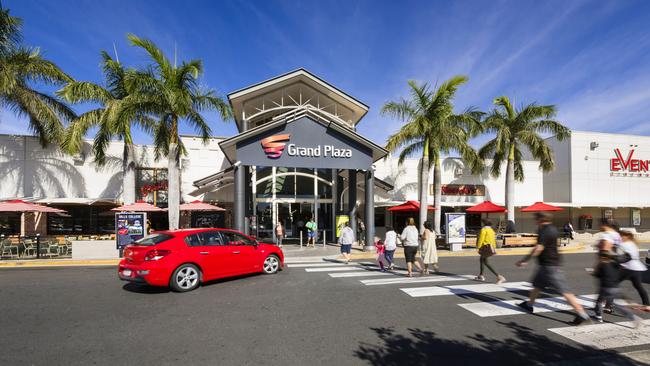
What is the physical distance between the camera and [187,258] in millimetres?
7488

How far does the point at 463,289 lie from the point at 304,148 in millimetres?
9739

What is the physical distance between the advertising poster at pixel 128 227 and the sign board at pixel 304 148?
192 inches

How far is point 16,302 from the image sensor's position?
6.67m

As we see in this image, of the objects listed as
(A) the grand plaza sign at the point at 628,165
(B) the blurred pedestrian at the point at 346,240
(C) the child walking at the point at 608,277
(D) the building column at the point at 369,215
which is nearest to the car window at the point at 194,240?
(B) the blurred pedestrian at the point at 346,240

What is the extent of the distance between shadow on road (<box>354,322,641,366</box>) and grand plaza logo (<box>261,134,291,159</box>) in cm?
1120

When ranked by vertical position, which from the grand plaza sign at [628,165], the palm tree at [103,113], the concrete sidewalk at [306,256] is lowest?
the concrete sidewalk at [306,256]

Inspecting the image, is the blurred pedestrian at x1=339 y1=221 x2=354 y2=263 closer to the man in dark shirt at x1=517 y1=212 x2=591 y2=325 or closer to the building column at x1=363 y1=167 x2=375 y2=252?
the building column at x1=363 y1=167 x2=375 y2=252

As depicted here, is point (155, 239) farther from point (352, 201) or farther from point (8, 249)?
point (352, 201)

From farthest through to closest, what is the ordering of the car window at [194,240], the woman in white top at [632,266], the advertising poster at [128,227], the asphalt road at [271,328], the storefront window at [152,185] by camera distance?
the storefront window at [152,185] < the advertising poster at [128,227] < the car window at [194,240] < the woman in white top at [632,266] < the asphalt road at [271,328]

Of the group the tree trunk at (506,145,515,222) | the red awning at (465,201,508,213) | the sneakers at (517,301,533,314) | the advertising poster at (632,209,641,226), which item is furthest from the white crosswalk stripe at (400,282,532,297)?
the advertising poster at (632,209,641,226)

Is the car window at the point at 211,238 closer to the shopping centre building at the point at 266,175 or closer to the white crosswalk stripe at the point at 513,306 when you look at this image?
the white crosswalk stripe at the point at 513,306

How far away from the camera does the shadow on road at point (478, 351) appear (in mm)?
4020

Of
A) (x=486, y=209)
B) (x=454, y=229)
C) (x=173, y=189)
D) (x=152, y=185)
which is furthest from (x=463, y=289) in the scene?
(x=152, y=185)

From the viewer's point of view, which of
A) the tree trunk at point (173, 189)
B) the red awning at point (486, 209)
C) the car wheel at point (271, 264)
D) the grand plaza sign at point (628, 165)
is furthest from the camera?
the grand plaza sign at point (628, 165)
